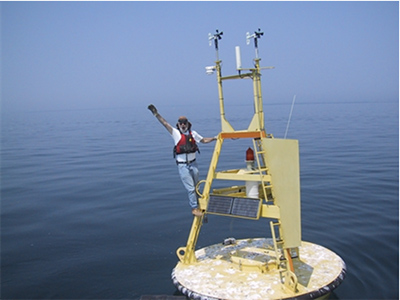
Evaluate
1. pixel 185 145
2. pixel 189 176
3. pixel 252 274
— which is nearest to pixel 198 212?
pixel 189 176

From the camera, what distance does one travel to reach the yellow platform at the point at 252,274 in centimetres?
760

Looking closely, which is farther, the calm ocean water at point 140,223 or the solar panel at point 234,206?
the calm ocean water at point 140,223

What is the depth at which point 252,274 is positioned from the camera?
27.5 ft

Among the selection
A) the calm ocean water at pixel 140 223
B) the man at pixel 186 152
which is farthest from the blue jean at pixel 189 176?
the calm ocean water at pixel 140 223

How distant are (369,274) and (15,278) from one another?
8719 mm

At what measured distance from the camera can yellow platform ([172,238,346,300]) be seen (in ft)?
24.9

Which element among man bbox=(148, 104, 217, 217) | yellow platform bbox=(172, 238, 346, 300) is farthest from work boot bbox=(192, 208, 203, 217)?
yellow platform bbox=(172, 238, 346, 300)

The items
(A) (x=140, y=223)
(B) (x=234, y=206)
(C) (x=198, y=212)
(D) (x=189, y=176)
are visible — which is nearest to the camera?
(B) (x=234, y=206)

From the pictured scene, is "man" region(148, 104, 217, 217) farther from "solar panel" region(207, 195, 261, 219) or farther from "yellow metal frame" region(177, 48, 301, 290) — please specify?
"yellow metal frame" region(177, 48, 301, 290)

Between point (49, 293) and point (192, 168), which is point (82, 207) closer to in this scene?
point (49, 293)

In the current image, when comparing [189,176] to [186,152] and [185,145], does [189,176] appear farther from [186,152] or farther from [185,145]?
[185,145]

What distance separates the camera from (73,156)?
3097 centimetres

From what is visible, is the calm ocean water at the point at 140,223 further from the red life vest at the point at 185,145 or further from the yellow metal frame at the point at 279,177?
the red life vest at the point at 185,145

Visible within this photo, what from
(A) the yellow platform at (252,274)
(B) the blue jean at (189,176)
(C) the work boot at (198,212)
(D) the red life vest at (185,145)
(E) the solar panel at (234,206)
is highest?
(D) the red life vest at (185,145)
